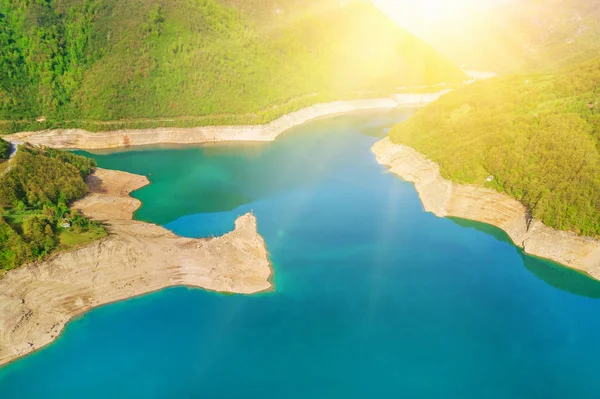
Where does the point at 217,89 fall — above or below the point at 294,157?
above

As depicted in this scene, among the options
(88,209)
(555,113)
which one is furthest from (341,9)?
(88,209)

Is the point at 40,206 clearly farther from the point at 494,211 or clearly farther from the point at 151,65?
the point at 494,211

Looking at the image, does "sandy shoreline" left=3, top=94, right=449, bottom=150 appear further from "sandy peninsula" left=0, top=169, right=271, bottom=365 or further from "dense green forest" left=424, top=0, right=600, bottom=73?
"dense green forest" left=424, top=0, right=600, bottom=73

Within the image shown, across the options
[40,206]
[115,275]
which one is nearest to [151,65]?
[40,206]

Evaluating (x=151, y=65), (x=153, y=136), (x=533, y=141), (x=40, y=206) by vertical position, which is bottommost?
(x=153, y=136)

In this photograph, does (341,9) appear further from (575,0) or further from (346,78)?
(575,0)

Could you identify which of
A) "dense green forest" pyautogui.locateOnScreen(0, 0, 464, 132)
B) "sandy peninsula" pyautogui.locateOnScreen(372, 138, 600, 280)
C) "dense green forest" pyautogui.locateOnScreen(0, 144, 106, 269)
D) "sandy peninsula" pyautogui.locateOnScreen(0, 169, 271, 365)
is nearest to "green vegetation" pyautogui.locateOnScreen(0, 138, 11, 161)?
"dense green forest" pyautogui.locateOnScreen(0, 144, 106, 269)

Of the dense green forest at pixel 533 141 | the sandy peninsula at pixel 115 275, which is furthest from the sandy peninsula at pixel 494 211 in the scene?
the sandy peninsula at pixel 115 275
